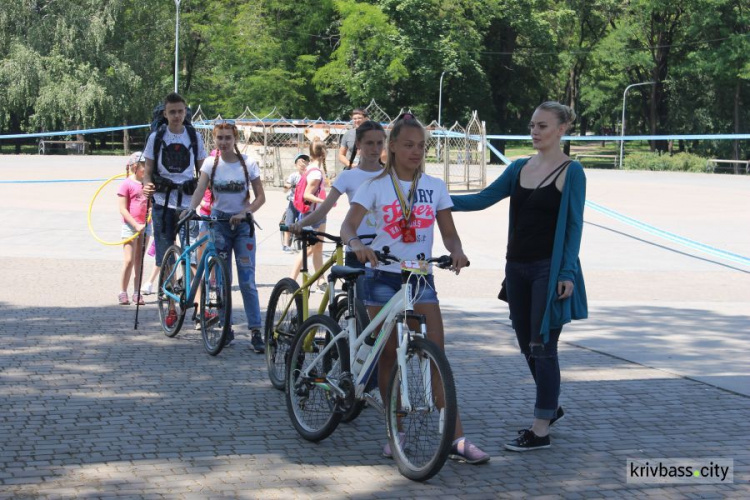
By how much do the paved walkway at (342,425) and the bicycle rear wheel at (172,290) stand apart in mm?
163

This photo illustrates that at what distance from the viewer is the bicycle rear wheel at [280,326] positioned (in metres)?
6.47

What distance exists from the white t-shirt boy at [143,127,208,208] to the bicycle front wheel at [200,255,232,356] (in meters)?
1.25

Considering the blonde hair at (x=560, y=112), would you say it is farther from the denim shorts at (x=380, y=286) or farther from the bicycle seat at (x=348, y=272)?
the bicycle seat at (x=348, y=272)

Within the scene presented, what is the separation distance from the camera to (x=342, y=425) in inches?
231

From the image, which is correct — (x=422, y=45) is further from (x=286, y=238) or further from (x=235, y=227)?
(x=235, y=227)

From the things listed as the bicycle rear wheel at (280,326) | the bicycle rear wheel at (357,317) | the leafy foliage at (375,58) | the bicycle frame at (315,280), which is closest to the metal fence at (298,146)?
the bicycle rear wheel at (280,326)

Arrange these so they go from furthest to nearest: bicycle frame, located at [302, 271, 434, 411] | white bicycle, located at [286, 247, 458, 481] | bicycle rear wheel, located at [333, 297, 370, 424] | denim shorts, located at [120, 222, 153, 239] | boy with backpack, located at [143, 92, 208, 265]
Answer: denim shorts, located at [120, 222, 153, 239]
boy with backpack, located at [143, 92, 208, 265]
bicycle rear wheel, located at [333, 297, 370, 424]
bicycle frame, located at [302, 271, 434, 411]
white bicycle, located at [286, 247, 458, 481]

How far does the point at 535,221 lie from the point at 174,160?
14.2 feet

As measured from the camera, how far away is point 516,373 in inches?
288

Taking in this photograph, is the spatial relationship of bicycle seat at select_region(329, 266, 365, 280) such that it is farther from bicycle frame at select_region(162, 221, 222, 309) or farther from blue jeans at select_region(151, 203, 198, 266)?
blue jeans at select_region(151, 203, 198, 266)

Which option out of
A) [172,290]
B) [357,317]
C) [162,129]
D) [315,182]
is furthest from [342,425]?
[315,182]

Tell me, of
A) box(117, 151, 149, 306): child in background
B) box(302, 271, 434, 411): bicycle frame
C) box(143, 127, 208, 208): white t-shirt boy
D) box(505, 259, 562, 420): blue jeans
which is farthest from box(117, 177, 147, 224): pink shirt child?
box(505, 259, 562, 420): blue jeans

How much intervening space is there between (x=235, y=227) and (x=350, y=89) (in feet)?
163

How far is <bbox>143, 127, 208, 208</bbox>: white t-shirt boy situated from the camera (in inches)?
348
